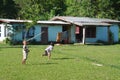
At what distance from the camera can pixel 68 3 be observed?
68375mm

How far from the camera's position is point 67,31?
45656 millimetres

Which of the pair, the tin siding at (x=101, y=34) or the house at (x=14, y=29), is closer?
the house at (x=14, y=29)

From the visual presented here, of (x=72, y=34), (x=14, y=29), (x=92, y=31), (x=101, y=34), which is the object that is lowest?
(x=101, y=34)

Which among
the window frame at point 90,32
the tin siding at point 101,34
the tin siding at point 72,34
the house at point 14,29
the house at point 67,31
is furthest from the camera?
the tin siding at point 101,34

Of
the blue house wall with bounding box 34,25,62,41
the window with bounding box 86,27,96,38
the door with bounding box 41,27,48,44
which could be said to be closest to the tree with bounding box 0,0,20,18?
the window with bounding box 86,27,96,38

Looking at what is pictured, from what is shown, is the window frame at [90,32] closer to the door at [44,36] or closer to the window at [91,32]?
the window at [91,32]

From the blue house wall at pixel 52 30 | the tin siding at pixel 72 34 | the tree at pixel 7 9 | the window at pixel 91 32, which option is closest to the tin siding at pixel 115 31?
the window at pixel 91 32

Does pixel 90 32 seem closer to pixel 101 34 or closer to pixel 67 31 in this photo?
pixel 101 34

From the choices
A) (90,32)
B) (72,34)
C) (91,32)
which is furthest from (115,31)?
(72,34)

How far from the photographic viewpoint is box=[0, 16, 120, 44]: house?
137ft

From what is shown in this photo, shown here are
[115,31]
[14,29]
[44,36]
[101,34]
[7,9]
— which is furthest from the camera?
[7,9]

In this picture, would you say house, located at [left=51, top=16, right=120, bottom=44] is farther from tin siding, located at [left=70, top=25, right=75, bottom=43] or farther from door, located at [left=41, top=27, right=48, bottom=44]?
door, located at [left=41, top=27, right=48, bottom=44]

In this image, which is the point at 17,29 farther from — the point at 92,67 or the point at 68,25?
the point at 92,67

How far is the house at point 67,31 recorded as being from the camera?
41.8 metres
